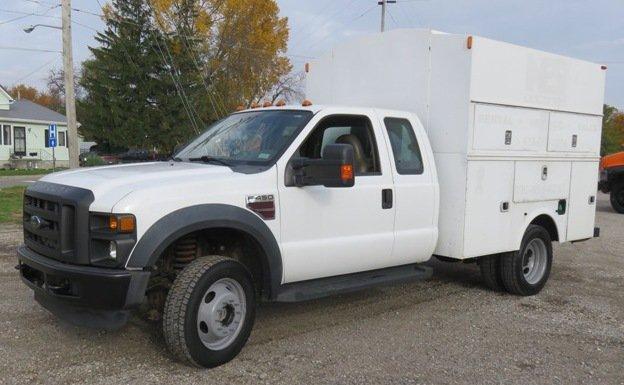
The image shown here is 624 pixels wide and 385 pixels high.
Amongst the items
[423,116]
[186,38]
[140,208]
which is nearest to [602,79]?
[423,116]

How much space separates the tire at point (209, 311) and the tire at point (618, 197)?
49.8 feet

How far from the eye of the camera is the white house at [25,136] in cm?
3622

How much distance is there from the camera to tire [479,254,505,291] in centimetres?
660

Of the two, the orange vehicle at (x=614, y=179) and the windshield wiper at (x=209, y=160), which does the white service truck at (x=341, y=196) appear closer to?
the windshield wiper at (x=209, y=160)

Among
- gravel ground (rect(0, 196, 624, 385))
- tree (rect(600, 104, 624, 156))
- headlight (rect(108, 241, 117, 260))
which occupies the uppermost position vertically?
tree (rect(600, 104, 624, 156))

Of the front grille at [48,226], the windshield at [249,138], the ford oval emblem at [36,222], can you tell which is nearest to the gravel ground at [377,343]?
the front grille at [48,226]

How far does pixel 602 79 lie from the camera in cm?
742

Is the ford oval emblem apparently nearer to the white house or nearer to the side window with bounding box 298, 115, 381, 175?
the side window with bounding box 298, 115, 381, 175

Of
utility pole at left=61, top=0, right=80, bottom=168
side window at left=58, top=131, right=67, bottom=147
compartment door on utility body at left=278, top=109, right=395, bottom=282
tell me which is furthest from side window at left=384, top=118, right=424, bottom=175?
side window at left=58, top=131, right=67, bottom=147

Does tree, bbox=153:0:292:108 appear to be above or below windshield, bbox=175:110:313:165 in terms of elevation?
above

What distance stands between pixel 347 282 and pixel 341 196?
76cm

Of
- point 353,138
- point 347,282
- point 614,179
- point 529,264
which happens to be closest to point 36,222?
point 347,282

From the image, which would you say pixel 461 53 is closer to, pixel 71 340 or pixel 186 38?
pixel 71 340

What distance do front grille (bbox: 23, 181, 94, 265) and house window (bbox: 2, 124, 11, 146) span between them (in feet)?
119
